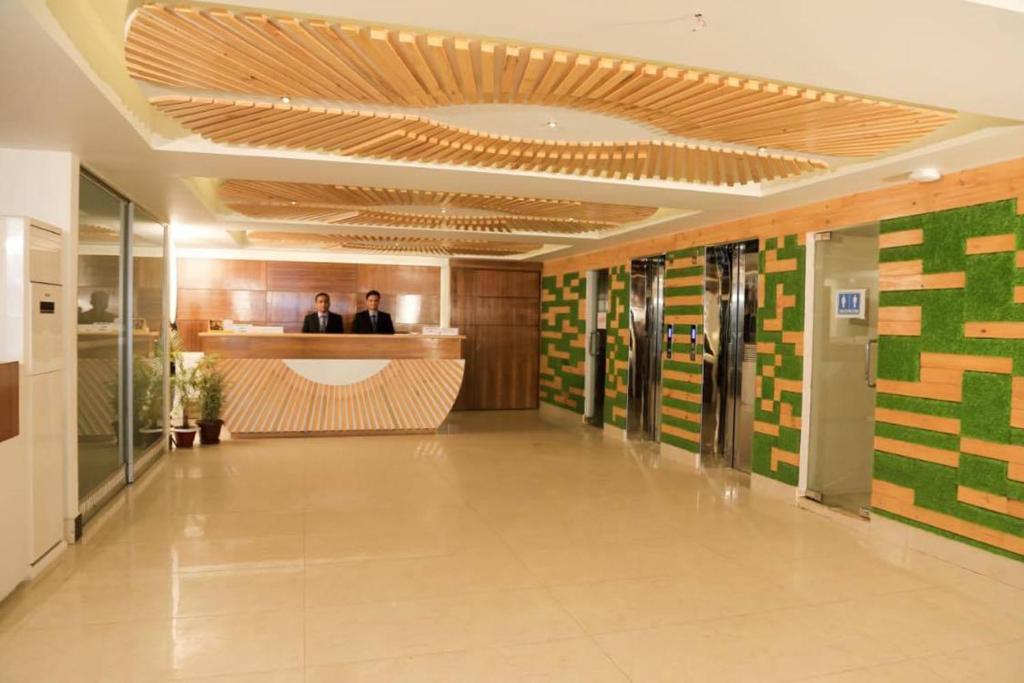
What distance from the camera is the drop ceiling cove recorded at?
3.06m

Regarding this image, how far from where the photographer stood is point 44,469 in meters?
4.42

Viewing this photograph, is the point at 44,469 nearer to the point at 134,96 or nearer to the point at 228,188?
the point at 134,96

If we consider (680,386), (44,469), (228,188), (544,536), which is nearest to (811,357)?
(680,386)

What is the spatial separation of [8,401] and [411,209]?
14.4 feet

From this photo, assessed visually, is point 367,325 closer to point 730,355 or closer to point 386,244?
point 386,244

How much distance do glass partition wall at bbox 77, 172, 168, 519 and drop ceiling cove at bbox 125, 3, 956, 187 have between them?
168cm

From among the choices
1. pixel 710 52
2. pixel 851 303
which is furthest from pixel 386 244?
pixel 710 52

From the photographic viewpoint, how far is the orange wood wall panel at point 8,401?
378 centimetres

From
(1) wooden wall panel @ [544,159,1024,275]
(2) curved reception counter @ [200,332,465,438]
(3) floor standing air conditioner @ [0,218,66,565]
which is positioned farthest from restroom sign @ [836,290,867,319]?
(3) floor standing air conditioner @ [0,218,66,565]

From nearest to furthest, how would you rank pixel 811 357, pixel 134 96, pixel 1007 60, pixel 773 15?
pixel 773 15 → pixel 1007 60 → pixel 134 96 → pixel 811 357

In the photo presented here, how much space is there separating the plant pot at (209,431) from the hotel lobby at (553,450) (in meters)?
0.05

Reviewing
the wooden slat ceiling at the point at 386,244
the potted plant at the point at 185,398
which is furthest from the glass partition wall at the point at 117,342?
the wooden slat ceiling at the point at 386,244

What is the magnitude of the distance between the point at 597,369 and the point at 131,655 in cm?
831

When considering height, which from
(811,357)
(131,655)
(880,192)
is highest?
(880,192)
